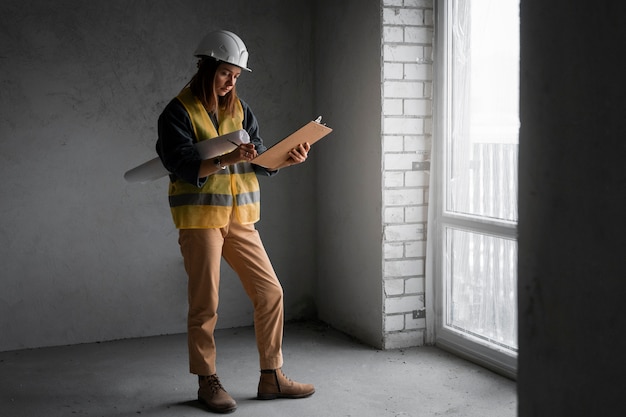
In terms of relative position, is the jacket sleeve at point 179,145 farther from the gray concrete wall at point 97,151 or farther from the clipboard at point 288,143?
the gray concrete wall at point 97,151

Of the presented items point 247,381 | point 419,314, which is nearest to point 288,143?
point 247,381

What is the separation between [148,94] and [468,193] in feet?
6.56

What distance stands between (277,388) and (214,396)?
0.96 ft

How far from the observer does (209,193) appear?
3.04m

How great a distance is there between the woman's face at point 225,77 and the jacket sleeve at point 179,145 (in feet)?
0.60

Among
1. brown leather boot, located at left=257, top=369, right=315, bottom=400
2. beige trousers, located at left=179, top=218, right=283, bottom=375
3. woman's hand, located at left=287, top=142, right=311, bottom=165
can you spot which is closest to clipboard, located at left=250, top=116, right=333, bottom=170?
woman's hand, located at left=287, top=142, right=311, bottom=165

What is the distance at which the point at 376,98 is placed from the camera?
388 cm

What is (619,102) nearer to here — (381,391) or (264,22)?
(381,391)

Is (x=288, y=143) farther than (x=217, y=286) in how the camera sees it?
No

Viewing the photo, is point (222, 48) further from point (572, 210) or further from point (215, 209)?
point (572, 210)

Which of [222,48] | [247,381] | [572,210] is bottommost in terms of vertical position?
[247,381]

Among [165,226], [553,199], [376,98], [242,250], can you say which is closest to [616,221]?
[553,199]

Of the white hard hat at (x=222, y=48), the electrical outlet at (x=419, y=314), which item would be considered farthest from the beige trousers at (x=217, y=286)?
the electrical outlet at (x=419, y=314)

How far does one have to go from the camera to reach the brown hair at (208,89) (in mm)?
3055
